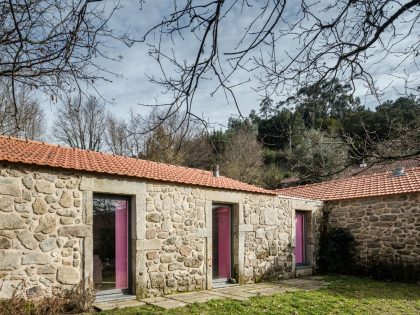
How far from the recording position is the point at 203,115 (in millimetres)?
2926

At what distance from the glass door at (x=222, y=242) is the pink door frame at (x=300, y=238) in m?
3.33

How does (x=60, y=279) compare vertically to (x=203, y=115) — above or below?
below

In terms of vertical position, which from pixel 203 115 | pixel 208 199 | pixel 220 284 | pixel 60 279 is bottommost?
pixel 220 284

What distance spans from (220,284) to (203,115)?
8.09 meters

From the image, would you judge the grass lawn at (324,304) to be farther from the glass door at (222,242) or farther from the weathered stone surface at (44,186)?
the weathered stone surface at (44,186)

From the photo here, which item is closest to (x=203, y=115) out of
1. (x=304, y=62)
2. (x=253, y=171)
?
(x=304, y=62)

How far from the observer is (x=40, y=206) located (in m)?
7.03

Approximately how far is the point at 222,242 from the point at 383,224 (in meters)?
5.33

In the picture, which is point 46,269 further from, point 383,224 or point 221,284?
point 383,224

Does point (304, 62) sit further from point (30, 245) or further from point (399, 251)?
point (399, 251)

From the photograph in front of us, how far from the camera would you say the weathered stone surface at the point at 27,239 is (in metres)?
6.70

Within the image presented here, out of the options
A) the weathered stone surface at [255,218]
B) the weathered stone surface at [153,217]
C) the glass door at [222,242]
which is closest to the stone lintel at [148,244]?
the weathered stone surface at [153,217]

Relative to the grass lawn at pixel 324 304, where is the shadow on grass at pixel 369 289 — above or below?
below

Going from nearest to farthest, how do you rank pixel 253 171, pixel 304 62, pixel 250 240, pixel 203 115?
pixel 203 115
pixel 304 62
pixel 250 240
pixel 253 171
